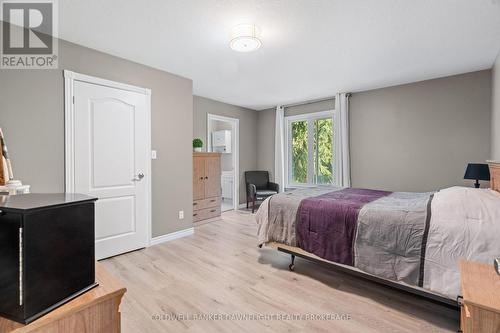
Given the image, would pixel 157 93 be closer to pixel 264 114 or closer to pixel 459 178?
pixel 264 114

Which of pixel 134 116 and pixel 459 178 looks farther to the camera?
pixel 459 178

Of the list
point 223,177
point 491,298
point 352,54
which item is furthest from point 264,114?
point 491,298

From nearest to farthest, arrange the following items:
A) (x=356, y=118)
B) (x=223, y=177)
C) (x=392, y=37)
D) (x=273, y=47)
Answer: (x=392, y=37) → (x=273, y=47) → (x=356, y=118) → (x=223, y=177)

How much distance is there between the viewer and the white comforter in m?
1.53

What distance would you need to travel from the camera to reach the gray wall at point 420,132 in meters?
3.38

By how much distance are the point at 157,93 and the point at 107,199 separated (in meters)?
1.57

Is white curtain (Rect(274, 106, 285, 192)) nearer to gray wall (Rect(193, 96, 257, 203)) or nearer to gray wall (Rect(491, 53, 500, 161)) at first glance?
gray wall (Rect(193, 96, 257, 203))

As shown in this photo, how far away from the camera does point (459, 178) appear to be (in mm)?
3490

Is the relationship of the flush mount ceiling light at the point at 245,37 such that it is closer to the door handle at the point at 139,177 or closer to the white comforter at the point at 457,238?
the door handle at the point at 139,177

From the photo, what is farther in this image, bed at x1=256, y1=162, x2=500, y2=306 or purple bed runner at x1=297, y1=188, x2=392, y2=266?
purple bed runner at x1=297, y1=188, x2=392, y2=266

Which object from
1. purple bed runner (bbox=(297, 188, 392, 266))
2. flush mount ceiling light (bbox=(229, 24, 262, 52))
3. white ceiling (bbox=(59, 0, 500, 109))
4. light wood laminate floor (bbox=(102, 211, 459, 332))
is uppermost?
white ceiling (bbox=(59, 0, 500, 109))

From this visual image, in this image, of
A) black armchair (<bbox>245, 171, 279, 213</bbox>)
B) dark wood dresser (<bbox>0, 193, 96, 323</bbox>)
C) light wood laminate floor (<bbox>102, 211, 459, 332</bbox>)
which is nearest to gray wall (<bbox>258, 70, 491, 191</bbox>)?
black armchair (<bbox>245, 171, 279, 213</bbox>)

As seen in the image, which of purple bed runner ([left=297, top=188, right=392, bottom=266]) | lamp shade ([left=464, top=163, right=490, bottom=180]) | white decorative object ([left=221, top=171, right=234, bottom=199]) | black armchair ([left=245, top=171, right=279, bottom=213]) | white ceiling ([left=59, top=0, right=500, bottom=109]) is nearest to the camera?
white ceiling ([left=59, top=0, right=500, bottom=109])

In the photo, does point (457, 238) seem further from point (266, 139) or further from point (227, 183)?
point (227, 183)
